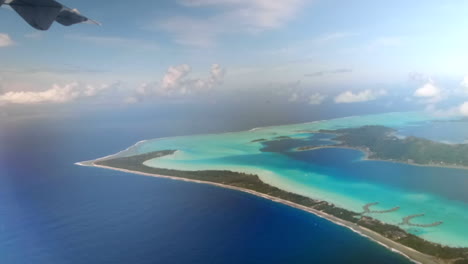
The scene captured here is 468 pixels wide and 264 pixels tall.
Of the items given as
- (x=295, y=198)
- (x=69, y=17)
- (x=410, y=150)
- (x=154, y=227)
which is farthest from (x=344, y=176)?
(x=69, y=17)

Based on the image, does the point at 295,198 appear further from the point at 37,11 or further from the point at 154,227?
the point at 37,11

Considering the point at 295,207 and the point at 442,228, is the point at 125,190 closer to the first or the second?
the point at 295,207

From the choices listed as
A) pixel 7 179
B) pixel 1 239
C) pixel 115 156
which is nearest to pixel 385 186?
pixel 1 239

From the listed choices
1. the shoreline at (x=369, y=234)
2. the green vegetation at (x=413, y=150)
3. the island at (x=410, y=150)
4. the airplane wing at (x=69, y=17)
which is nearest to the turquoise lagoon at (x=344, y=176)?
the island at (x=410, y=150)

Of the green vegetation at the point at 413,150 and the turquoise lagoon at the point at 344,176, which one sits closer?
the turquoise lagoon at the point at 344,176

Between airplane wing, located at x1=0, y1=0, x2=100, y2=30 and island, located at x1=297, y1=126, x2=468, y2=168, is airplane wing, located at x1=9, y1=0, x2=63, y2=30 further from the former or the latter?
island, located at x1=297, y1=126, x2=468, y2=168

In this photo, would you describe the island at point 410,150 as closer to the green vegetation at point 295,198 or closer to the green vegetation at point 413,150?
the green vegetation at point 413,150

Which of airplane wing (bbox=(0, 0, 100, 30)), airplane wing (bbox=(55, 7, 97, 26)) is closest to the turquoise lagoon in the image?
airplane wing (bbox=(55, 7, 97, 26))
